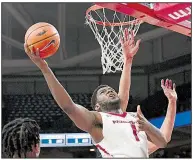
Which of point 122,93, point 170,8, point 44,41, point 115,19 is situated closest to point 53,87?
point 44,41

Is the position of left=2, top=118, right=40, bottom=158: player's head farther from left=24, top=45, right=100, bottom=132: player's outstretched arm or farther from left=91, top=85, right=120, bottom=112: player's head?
left=91, top=85, right=120, bottom=112: player's head

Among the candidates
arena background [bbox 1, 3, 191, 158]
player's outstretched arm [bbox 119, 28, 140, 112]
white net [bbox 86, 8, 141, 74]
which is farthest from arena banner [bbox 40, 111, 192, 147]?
player's outstretched arm [bbox 119, 28, 140, 112]

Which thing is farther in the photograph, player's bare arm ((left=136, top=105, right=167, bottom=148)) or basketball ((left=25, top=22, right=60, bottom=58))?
basketball ((left=25, top=22, right=60, bottom=58))

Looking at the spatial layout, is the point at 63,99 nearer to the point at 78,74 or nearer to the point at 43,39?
the point at 43,39

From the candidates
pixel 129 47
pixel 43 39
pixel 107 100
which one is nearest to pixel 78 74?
pixel 129 47

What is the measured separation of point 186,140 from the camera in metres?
5.54

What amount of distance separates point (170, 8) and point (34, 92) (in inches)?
117

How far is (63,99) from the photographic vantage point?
1.98m

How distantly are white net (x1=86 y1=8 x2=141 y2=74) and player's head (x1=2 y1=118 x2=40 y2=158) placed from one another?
7.35ft

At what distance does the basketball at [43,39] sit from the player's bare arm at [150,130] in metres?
0.66

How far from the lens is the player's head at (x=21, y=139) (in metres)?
1.48

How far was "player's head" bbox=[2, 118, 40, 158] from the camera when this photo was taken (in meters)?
1.48

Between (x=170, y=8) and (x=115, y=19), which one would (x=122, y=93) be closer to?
(x=170, y=8)

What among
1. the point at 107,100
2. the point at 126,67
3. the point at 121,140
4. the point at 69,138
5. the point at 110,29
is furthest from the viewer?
the point at 69,138
